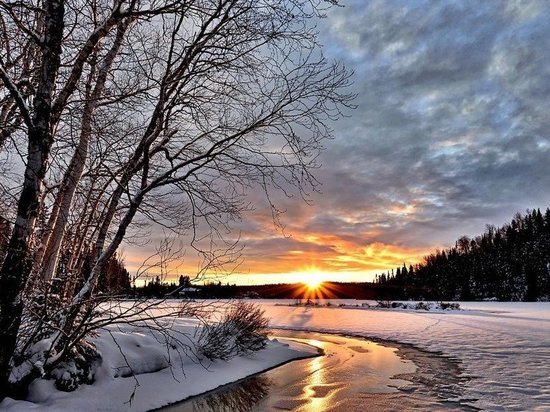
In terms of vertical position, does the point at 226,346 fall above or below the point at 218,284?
below

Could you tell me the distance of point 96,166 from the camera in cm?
925

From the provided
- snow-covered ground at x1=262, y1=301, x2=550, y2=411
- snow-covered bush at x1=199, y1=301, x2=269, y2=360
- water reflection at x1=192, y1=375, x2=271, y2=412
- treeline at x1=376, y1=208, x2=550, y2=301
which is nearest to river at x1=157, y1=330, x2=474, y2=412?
water reflection at x1=192, y1=375, x2=271, y2=412

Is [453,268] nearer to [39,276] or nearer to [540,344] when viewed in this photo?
[540,344]

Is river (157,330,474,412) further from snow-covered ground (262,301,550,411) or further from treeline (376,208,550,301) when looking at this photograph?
treeline (376,208,550,301)

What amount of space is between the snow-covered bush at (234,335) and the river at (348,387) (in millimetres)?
1371

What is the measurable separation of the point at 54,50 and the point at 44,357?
16.5 ft

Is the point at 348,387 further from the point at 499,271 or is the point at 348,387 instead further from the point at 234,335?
the point at 499,271

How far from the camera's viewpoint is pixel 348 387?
33.8ft

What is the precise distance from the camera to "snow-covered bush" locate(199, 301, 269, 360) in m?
12.8

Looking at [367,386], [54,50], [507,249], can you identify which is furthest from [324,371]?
[507,249]

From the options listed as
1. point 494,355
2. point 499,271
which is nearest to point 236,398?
point 494,355

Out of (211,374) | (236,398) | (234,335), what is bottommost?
(236,398)

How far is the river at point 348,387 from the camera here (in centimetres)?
876

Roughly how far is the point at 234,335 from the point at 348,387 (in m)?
5.22
